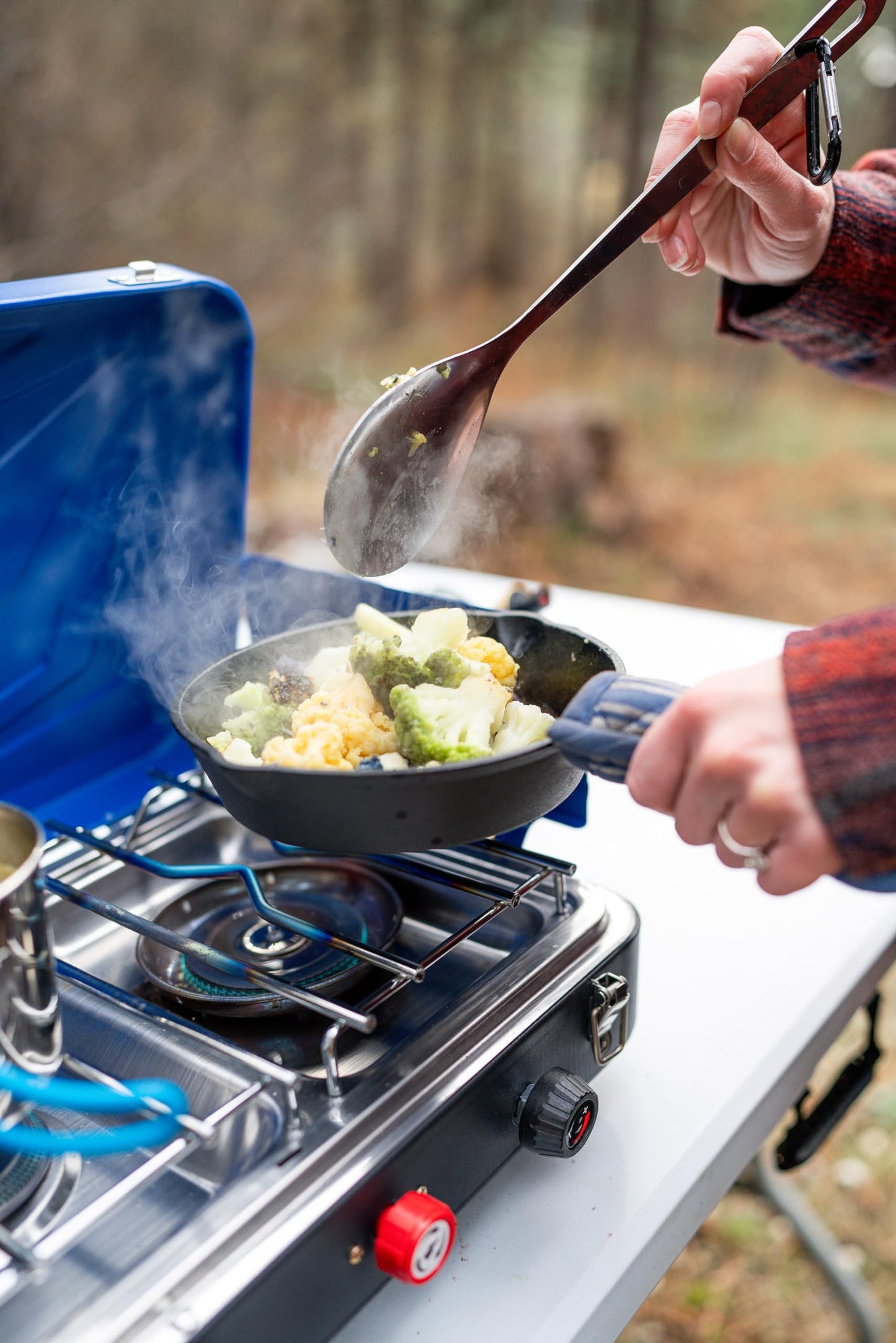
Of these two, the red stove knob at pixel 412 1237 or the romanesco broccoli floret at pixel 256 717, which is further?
the romanesco broccoli floret at pixel 256 717

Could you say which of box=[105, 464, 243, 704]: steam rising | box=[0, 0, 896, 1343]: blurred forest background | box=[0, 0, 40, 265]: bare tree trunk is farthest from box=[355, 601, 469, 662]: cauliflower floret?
box=[0, 0, 40, 265]: bare tree trunk

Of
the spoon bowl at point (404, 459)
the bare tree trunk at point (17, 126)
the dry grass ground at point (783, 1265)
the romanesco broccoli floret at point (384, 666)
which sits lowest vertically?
the dry grass ground at point (783, 1265)

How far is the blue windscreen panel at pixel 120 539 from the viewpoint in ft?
4.00

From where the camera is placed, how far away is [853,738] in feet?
2.39

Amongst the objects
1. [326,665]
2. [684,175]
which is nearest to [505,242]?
[684,175]

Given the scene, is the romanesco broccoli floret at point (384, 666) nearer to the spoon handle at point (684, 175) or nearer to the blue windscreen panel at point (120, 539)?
the blue windscreen panel at point (120, 539)

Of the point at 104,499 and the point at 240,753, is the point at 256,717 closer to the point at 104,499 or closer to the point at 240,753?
Answer: the point at 240,753

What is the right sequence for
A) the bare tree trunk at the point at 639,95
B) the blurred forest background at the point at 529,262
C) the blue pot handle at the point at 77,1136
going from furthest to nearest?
the bare tree trunk at the point at 639,95 < the blurred forest background at the point at 529,262 < the blue pot handle at the point at 77,1136

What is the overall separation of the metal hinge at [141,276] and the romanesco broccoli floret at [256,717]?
493mm

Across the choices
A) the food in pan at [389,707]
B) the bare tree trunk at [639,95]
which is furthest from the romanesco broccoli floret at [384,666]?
the bare tree trunk at [639,95]

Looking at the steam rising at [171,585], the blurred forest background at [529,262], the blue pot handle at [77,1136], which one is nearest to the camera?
the blue pot handle at [77,1136]

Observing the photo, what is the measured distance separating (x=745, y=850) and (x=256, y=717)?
20.8 inches

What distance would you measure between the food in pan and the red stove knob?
0.38m

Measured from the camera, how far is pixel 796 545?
268 inches
